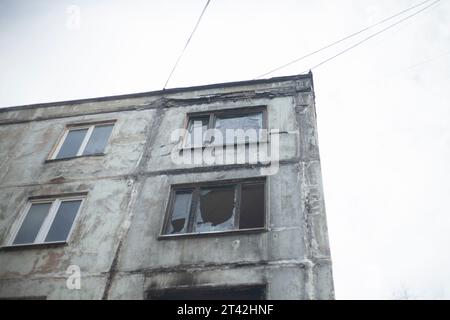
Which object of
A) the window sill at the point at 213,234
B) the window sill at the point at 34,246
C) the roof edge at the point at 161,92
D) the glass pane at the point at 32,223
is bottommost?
the window sill at the point at 34,246

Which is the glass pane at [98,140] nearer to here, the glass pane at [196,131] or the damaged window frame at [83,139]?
the damaged window frame at [83,139]

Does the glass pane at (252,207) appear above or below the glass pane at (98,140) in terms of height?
below

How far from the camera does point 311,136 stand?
9875 mm

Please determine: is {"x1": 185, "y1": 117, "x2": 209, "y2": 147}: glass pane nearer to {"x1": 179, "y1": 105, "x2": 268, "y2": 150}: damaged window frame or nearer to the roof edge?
{"x1": 179, "y1": 105, "x2": 268, "y2": 150}: damaged window frame

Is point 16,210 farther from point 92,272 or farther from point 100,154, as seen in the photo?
point 92,272

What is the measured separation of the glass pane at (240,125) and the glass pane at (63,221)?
14.4 feet

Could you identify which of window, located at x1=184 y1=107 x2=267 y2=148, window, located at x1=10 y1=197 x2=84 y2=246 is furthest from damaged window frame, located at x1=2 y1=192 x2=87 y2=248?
window, located at x1=184 y1=107 x2=267 y2=148

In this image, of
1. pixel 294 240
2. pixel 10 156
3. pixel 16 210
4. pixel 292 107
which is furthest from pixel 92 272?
pixel 292 107

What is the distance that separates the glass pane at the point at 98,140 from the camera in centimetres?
1138

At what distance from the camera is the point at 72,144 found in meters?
11.9

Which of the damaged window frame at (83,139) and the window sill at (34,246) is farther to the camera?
the damaged window frame at (83,139)

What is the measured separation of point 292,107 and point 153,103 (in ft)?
14.7

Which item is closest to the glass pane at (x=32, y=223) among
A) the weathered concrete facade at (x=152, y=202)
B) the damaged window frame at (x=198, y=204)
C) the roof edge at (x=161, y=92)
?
the weathered concrete facade at (x=152, y=202)

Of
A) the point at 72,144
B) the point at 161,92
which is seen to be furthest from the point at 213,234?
the point at 72,144
